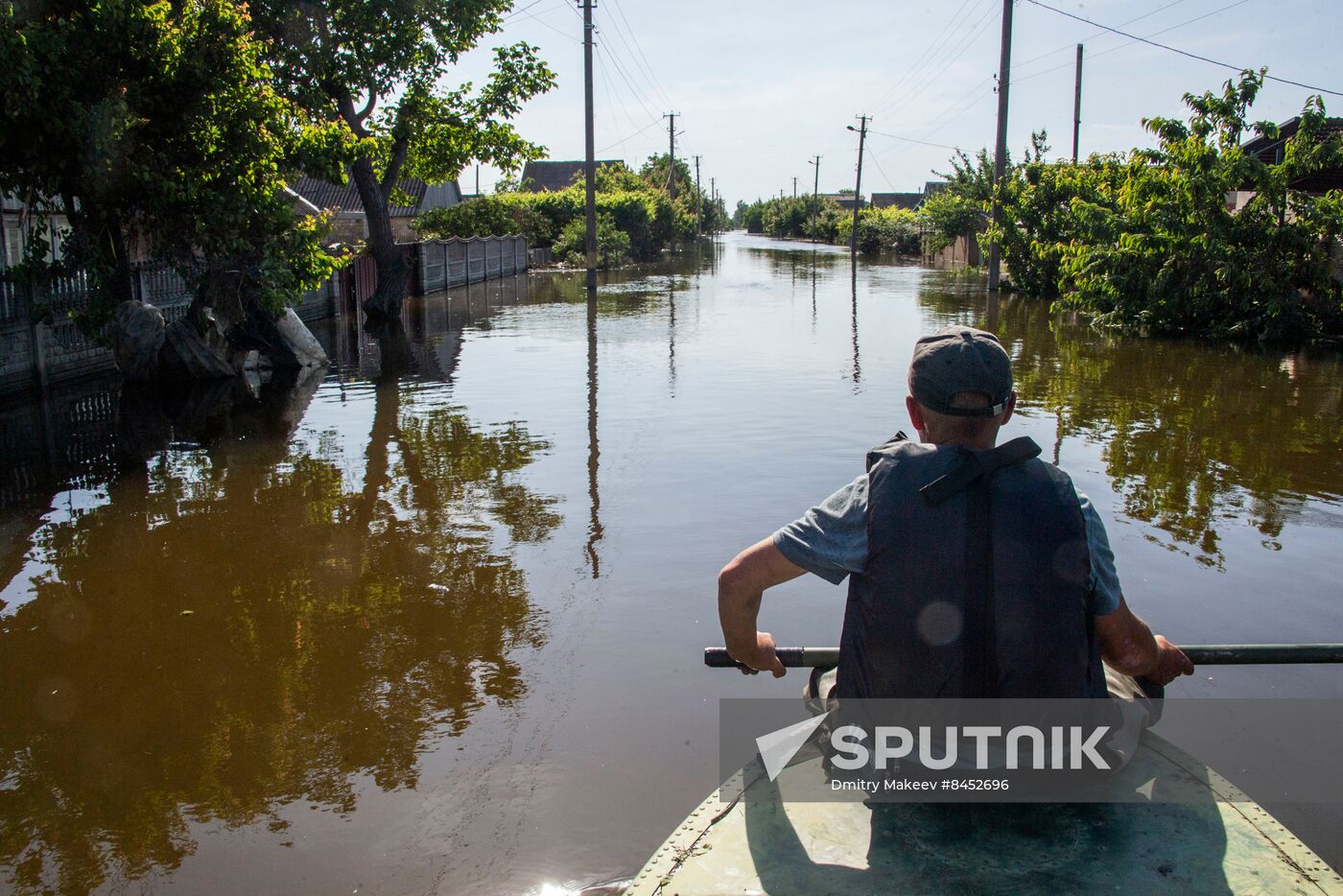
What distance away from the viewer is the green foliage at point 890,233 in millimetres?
63969

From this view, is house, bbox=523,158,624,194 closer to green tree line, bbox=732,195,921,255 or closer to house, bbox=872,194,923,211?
green tree line, bbox=732,195,921,255

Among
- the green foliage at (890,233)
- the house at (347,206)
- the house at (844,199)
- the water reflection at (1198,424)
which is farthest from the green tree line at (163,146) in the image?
the house at (844,199)

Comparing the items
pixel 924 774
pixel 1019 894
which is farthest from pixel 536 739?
pixel 1019 894

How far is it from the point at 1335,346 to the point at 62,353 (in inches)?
750

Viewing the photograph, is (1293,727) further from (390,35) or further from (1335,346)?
(390,35)

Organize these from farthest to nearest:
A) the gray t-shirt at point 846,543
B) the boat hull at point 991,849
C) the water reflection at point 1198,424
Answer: the water reflection at point 1198,424, the gray t-shirt at point 846,543, the boat hull at point 991,849

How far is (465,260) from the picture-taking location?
3347 centimetres

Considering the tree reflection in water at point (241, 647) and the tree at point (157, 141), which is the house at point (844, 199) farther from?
the tree reflection in water at point (241, 647)

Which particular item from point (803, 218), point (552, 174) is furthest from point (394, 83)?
point (803, 218)

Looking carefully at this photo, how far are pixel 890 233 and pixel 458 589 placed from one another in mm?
62914

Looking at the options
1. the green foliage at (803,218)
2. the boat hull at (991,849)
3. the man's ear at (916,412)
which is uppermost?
the green foliage at (803,218)

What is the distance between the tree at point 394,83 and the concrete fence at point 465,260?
9.32ft

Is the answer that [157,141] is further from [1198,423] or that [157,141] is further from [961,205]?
[961,205]

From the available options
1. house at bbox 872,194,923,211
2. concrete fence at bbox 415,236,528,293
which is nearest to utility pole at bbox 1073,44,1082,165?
concrete fence at bbox 415,236,528,293
